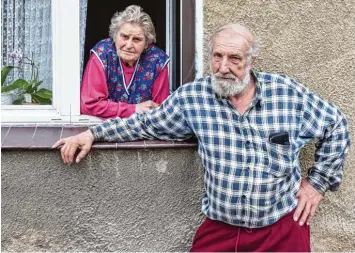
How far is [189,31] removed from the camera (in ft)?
12.5

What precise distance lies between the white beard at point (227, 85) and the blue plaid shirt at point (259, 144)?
0.17ft

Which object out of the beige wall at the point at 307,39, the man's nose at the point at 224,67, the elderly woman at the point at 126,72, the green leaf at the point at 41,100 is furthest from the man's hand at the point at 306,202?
the green leaf at the point at 41,100

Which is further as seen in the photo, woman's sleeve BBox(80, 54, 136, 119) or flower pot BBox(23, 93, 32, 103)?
flower pot BBox(23, 93, 32, 103)

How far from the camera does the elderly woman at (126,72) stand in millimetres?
3895

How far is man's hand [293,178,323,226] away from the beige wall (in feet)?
1.38

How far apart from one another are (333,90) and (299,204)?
0.82 metres

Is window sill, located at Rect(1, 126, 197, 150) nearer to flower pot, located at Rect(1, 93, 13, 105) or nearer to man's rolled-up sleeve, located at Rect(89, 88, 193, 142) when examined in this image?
man's rolled-up sleeve, located at Rect(89, 88, 193, 142)

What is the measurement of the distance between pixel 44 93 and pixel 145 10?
128cm

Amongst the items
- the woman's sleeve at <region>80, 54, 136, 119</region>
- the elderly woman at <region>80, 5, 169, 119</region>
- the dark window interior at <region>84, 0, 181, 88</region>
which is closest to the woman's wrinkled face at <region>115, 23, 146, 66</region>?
the elderly woman at <region>80, 5, 169, 119</region>

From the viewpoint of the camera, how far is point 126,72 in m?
3.99

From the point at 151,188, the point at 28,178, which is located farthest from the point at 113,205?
the point at 28,178

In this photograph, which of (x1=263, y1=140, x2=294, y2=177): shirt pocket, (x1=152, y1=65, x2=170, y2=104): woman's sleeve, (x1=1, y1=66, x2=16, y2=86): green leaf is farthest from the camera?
(x1=1, y1=66, x2=16, y2=86): green leaf

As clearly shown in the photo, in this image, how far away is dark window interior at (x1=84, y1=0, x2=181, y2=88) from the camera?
14.4ft

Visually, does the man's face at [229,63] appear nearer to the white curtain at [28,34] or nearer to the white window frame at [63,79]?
the white window frame at [63,79]
